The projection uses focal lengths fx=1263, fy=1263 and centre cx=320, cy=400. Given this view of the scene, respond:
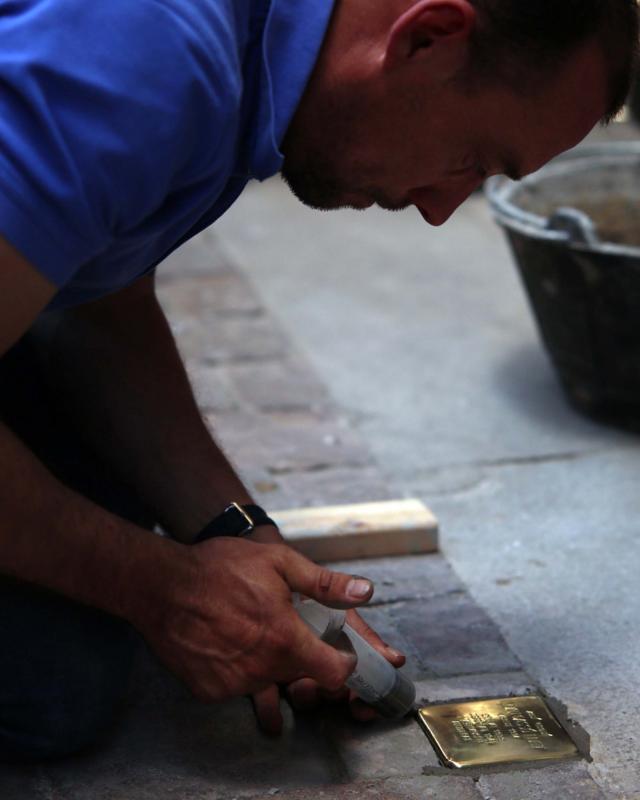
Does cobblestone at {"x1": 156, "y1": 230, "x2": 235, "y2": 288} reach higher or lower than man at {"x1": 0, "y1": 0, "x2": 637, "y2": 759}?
lower

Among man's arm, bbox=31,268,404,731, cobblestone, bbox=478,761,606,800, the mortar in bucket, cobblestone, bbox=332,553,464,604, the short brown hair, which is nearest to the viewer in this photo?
the short brown hair

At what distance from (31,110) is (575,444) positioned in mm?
1579

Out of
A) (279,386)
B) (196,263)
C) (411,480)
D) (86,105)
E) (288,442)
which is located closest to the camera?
(86,105)

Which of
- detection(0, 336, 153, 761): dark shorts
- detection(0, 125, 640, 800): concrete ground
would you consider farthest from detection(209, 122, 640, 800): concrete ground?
detection(0, 336, 153, 761): dark shorts

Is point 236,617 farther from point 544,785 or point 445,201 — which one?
point 445,201

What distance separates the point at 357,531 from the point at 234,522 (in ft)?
1.33

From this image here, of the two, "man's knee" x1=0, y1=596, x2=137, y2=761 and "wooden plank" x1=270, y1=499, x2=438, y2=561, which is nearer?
"man's knee" x1=0, y1=596, x2=137, y2=761

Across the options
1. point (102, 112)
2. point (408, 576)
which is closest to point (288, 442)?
point (408, 576)

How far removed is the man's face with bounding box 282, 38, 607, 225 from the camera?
1.34 metres

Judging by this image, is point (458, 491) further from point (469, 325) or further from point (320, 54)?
point (320, 54)

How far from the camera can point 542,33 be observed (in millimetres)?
1276

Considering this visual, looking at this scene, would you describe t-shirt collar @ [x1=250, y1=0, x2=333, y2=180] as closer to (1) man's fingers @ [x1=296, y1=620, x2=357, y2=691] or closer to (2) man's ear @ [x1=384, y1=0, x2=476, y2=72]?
(2) man's ear @ [x1=384, y1=0, x2=476, y2=72]

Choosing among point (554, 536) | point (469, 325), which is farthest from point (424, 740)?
point (469, 325)

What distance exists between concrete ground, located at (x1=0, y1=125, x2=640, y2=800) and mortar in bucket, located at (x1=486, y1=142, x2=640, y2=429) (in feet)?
0.33
